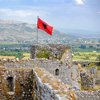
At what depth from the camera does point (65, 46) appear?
23.7 m

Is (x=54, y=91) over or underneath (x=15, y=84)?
over

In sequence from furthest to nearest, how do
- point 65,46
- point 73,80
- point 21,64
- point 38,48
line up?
point 65,46 → point 38,48 → point 73,80 → point 21,64

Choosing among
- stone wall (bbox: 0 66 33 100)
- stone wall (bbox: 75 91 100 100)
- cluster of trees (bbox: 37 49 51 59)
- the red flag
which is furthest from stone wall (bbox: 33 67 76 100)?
the red flag

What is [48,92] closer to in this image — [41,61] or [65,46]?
[41,61]

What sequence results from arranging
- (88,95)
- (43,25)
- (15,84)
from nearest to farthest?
(15,84) < (88,95) < (43,25)

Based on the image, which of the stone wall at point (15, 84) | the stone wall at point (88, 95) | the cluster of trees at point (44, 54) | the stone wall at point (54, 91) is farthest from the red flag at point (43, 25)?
the stone wall at point (54, 91)

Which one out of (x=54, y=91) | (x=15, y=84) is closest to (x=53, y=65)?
(x=15, y=84)

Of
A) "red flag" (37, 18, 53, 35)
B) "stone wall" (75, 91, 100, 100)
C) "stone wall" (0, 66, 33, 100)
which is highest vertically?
"red flag" (37, 18, 53, 35)

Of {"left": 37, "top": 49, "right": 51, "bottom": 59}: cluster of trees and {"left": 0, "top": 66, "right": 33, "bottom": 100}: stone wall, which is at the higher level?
{"left": 37, "top": 49, "right": 51, "bottom": 59}: cluster of trees

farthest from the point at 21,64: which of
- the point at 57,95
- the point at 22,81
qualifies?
the point at 57,95

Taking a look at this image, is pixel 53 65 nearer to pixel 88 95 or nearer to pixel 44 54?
pixel 88 95

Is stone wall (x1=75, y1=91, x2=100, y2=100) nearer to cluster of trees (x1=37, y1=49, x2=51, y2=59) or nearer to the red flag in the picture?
cluster of trees (x1=37, y1=49, x2=51, y2=59)

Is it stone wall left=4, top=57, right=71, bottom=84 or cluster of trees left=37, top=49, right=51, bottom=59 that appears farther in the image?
cluster of trees left=37, top=49, right=51, bottom=59

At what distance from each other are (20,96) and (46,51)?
11.9 m
